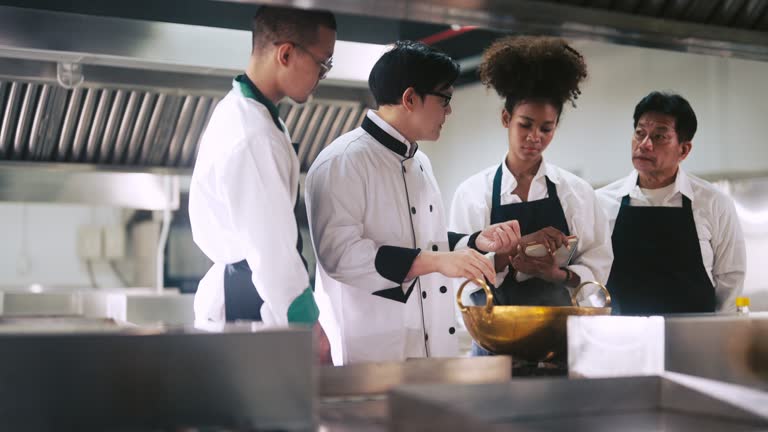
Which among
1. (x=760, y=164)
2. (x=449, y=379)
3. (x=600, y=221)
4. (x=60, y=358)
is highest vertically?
(x=760, y=164)

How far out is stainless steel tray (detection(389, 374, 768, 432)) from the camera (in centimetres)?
129

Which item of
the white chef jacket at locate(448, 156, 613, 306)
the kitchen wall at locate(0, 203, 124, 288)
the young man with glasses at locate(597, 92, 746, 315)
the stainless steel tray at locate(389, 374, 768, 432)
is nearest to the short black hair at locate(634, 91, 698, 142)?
the young man with glasses at locate(597, 92, 746, 315)

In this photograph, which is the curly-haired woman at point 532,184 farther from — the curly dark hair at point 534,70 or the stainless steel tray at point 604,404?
the stainless steel tray at point 604,404

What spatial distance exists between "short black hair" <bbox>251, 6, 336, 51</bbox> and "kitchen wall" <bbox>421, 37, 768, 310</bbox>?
8.64ft

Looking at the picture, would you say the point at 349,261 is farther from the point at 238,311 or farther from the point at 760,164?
the point at 760,164

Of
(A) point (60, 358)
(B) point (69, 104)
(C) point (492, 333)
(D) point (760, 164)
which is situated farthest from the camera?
(D) point (760, 164)

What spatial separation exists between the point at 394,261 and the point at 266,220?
44cm

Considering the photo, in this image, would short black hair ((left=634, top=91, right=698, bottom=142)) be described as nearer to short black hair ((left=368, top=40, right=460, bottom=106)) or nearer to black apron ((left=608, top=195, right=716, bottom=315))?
black apron ((left=608, top=195, right=716, bottom=315))

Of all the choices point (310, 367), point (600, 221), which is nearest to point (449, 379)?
point (310, 367)

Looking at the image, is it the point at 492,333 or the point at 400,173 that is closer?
the point at 492,333

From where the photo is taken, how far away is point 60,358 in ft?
3.88

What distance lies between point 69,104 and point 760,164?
3023mm

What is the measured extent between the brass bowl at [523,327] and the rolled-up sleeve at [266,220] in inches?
16.2

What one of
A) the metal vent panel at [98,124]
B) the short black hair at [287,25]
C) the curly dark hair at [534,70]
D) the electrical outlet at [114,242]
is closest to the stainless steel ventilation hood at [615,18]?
the short black hair at [287,25]
